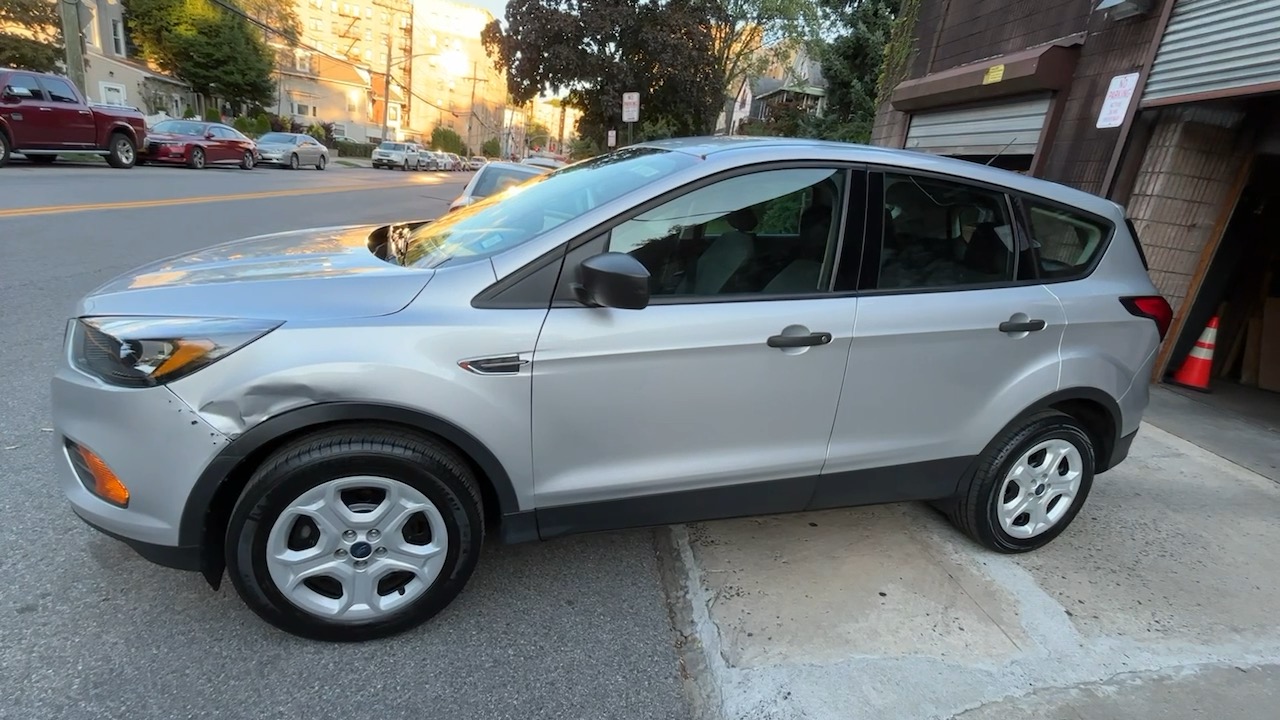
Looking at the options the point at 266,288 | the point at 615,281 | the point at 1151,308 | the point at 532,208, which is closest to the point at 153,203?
the point at 532,208

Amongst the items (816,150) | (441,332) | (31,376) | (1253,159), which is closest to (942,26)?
(1253,159)

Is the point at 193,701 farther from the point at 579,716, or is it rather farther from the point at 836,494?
the point at 836,494

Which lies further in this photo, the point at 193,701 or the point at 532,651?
the point at 532,651

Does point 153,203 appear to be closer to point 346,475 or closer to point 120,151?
point 120,151

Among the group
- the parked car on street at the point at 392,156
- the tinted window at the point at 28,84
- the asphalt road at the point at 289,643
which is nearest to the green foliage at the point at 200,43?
the parked car on street at the point at 392,156

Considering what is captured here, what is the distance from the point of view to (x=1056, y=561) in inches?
124

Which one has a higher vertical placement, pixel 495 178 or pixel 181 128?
pixel 495 178

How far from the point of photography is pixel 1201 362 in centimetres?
614

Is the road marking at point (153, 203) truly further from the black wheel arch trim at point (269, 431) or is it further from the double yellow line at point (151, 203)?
the black wheel arch trim at point (269, 431)

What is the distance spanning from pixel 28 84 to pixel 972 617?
19.0 m

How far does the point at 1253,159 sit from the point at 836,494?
213 inches

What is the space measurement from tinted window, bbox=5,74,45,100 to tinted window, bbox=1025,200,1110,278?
60.1ft

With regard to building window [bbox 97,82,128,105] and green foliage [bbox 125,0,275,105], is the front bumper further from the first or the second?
green foliage [bbox 125,0,275,105]

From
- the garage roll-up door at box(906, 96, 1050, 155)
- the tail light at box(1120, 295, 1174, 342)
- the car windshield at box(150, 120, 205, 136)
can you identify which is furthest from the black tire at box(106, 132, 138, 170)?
the tail light at box(1120, 295, 1174, 342)
